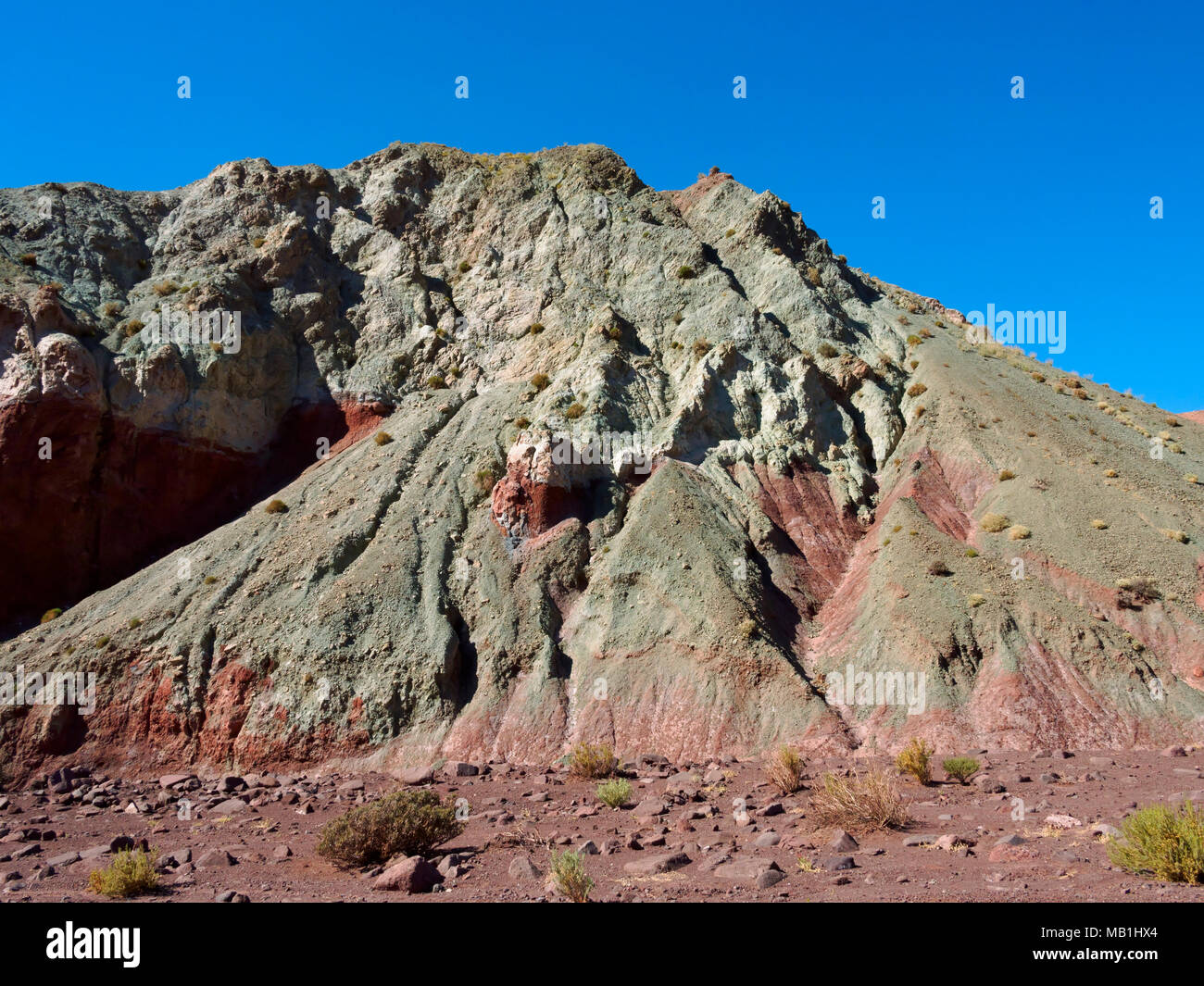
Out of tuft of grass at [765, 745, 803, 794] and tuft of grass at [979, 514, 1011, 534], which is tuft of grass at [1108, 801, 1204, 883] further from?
tuft of grass at [979, 514, 1011, 534]

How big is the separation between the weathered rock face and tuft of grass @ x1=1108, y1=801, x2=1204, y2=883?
11.7 metres

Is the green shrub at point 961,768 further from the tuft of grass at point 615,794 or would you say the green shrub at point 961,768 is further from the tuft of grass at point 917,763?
the tuft of grass at point 615,794

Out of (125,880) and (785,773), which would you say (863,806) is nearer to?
(785,773)

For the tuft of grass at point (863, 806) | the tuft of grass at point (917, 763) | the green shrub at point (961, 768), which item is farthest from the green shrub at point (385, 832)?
the green shrub at point (961, 768)

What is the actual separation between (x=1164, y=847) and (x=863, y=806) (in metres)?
4.61

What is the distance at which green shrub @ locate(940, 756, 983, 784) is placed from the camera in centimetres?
1650

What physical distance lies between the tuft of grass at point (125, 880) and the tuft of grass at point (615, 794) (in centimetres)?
815

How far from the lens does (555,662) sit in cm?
2480

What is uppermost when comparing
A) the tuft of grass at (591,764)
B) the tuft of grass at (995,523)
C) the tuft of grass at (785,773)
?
the tuft of grass at (995,523)

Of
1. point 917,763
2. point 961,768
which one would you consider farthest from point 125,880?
point 961,768

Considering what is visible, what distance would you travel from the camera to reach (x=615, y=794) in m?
16.3

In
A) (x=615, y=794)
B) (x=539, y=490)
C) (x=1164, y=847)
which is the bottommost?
(x=615, y=794)

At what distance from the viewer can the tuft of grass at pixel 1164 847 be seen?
843 cm
